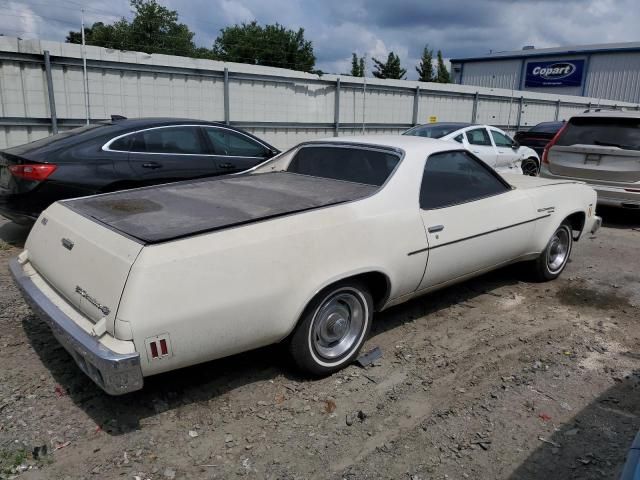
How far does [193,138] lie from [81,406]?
14.3ft

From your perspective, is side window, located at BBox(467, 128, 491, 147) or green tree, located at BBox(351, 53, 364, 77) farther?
green tree, located at BBox(351, 53, 364, 77)

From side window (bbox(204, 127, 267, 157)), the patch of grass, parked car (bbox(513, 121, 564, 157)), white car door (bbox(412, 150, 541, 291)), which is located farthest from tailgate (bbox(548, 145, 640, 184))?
the patch of grass

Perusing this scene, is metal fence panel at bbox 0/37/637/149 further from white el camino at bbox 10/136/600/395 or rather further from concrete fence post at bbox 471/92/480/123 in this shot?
white el camino at bbox 10/136/600/395

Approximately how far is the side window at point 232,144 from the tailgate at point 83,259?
350 centimetres

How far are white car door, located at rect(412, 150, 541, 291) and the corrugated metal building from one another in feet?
143

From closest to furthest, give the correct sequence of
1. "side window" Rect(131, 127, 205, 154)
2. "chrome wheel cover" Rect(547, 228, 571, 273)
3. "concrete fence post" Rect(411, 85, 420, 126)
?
"chrome wheel cover" Rect(547, 228, 571, 273) < "side window" Rect(131, 127, 205, 154) < "concrete fence post" Rect(411, 85, 420, 126)

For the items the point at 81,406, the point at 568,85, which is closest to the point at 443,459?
the point at 81,406

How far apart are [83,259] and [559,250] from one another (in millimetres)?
4574

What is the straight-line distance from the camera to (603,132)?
7.69 metres

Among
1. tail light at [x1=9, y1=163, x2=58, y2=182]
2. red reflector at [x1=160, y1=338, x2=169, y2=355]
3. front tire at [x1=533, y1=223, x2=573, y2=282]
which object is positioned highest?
tail light at [x1=9, y1=163, x2=58, y2=182]

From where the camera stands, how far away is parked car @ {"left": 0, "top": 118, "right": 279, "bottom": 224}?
18.1ft

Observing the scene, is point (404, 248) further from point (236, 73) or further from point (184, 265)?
point (236, 73)

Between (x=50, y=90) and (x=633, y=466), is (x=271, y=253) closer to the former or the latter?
(x=633, y=466)

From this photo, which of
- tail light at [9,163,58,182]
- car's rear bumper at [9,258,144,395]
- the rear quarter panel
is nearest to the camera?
car's rear bumper at [9,258,144,395]
